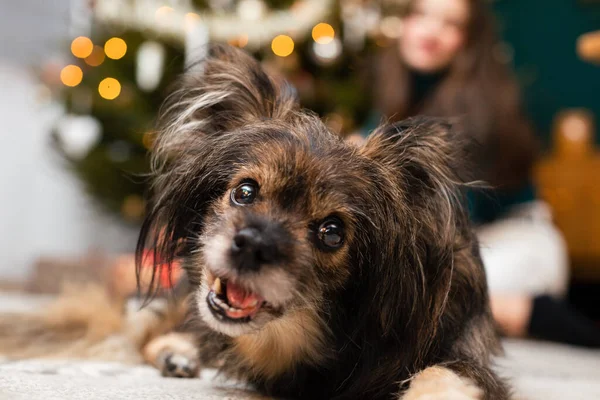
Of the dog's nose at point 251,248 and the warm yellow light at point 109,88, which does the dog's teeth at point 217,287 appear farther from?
the warm yellow light at point 109,88

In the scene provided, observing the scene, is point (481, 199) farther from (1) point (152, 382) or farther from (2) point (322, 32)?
(1) point (152, 382)

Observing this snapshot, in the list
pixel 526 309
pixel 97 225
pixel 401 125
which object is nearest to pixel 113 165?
pixel 97 225

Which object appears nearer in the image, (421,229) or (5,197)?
(421,229)

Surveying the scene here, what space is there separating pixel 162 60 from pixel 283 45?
863mm

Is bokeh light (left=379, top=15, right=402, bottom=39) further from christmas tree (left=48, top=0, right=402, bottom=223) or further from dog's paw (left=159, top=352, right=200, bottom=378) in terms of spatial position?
dog's paw (left=159, top=352, right=200, bottom=378)

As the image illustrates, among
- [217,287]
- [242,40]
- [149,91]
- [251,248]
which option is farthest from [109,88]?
[251,248]

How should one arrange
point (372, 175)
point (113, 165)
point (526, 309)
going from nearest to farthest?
point (372, 175) → point (526, 309) → point (113, 165)

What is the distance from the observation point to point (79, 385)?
5.92 ft

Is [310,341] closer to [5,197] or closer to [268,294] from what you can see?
[268,294]

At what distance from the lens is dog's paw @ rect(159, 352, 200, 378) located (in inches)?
88.4

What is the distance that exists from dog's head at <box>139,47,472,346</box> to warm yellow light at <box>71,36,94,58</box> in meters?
3.13

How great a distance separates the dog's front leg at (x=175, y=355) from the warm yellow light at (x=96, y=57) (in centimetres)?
308

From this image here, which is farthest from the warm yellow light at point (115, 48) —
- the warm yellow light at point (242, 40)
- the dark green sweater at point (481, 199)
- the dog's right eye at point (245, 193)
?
the dog's right eye at point (245, 193)

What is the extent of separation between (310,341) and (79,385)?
2.10 ft
